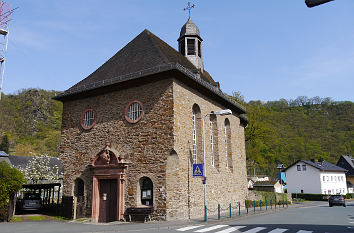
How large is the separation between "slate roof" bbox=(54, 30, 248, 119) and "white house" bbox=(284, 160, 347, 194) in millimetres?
39100

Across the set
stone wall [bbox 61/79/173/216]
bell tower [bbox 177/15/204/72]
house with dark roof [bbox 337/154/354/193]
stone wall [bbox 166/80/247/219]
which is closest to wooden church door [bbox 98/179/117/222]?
stone wall [bbox 61/79/173/216]

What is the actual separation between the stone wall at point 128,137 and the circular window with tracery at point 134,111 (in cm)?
25

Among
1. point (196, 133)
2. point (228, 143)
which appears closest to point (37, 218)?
point (196, 133)

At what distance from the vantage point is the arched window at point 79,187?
1789cm

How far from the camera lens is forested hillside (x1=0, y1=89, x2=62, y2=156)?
188ft

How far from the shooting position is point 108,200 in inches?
637

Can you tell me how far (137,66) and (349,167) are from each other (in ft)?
210

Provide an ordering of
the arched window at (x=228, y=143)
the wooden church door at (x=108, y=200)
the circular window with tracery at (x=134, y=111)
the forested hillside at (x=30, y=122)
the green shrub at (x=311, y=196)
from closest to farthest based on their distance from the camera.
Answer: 1. the wooden church door at (x=108, y=200)
2. the circular window with tracery at (x=134, y=111)
3. the arched window at (x=228, y=143)
4. the green shrub at (x=311, y=196)
5. the forested hillside at (x=30, y=122)

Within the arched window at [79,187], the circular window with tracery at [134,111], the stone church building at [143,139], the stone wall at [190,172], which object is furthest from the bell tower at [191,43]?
the arched window at [79,187]

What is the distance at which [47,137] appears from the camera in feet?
197

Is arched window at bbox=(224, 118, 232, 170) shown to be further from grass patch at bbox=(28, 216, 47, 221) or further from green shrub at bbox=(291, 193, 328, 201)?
green shrub at bbox=(291, 193, 328, 201)

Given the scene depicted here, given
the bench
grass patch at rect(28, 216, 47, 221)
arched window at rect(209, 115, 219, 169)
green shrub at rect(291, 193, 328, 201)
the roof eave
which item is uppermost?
the roof eave

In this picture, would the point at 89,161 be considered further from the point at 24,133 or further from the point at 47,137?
the point at 24,133

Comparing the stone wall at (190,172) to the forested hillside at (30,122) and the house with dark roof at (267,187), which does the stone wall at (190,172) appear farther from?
the forested hillside at (30,122)
